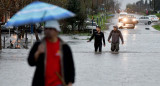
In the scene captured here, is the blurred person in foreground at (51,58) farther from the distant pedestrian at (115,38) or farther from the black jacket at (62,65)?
the distant pedestrian at (115,38)

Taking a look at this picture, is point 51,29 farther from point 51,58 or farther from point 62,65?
point 62,65

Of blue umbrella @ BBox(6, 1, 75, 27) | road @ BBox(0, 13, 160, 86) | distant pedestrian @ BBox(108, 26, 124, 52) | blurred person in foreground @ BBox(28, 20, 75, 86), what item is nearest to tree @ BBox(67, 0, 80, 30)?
distant pedestrian @ BBox(108, 26, 124, 52)

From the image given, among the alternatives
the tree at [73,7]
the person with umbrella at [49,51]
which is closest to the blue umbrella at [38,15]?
the person with umbrella at [49,51]

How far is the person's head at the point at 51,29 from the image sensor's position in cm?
579

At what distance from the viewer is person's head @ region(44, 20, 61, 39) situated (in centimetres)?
579

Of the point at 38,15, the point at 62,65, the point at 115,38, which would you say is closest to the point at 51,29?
the point at 38,15

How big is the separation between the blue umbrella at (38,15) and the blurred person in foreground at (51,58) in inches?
5.4

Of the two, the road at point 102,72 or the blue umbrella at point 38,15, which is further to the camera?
the road at point 102,72

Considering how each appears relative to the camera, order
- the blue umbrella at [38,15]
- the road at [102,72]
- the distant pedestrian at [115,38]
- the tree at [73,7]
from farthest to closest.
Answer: the tree at [73,7] < the distant pedestrian at [115,38] < the road at [102,72] < the blue umbrella at [38,15]

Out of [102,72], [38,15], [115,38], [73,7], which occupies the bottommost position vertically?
[102,72]

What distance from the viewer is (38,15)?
581cm

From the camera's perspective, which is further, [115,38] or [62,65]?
[115,38]

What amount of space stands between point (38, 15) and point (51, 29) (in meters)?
0.23

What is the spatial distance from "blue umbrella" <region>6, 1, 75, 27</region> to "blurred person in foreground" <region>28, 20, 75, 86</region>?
0.45 feet
